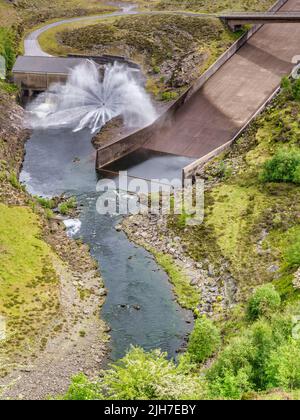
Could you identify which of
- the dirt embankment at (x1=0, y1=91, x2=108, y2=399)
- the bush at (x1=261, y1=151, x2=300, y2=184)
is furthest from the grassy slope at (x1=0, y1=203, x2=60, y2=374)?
the bush at (x1=261, y1=151, x2=300, y2=184)

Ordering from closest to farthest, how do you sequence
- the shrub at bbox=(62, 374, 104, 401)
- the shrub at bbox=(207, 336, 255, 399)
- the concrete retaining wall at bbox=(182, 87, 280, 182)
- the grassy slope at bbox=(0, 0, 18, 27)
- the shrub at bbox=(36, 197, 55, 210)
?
1. the shrub at bbox=(207, 336, 255, 399)
2. the shrub at bbox=(62, 374, 104, 401)
3. the shrub at bbox=(36, 197, 55, 210)
4. the concrete retaining wall at bbox=(182, 87, 280, 182)
5. the grassy slope at bbox=(0, 0, 18, 27)

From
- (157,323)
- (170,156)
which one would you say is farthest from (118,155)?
(157,323)

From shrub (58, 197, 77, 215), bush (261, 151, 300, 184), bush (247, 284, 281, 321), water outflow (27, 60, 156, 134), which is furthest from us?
water outflow (27, 60, 156, 134)

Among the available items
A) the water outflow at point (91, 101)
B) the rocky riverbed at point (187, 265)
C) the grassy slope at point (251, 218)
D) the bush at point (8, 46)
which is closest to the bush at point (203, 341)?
the grassy slope at point (251, 218)

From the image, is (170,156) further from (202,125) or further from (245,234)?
(245,234)

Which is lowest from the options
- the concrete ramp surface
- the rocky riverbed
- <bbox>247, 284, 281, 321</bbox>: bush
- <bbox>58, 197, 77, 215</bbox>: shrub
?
<bbox>247, 284, 281, 321</bbox>: bush

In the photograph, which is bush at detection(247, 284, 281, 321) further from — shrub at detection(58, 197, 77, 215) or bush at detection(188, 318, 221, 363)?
shrub at detection(58, 197, 77, 215)

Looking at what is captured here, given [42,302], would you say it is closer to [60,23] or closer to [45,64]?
[45,64]
